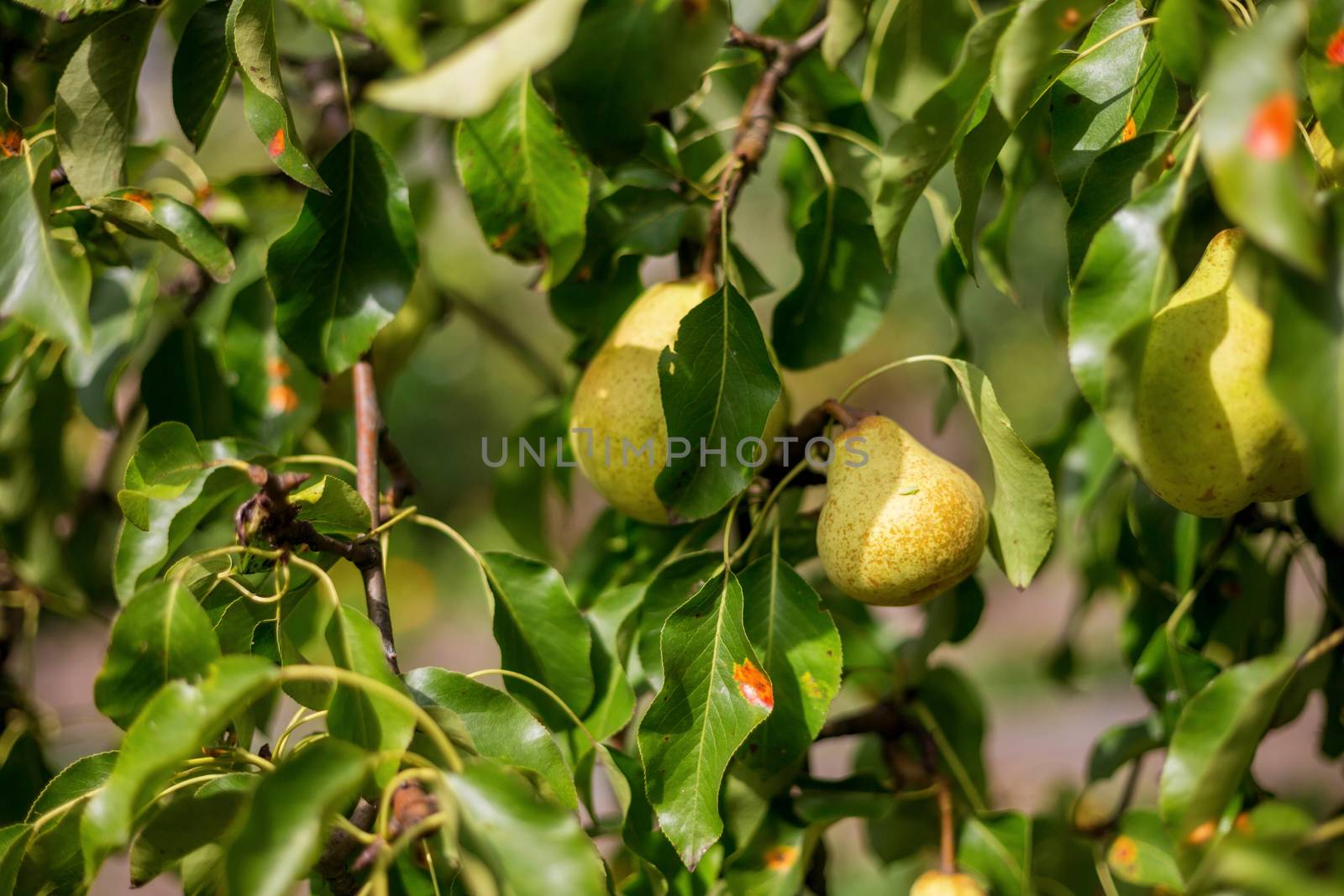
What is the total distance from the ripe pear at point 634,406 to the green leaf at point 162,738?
1.27 feet

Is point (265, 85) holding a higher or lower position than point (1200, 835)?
higher

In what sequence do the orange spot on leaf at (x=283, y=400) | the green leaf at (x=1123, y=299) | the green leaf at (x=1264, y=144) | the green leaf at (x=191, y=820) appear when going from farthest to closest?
1. the orange spot on leaf at (x=283, y=400)
2. the green leaf at (x=191, y=820)
3. the green leaf at (x=1123, y=299)
4. the green leaf at (x=1264, y=144)

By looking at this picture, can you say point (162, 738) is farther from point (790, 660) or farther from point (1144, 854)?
point (1144, 854)

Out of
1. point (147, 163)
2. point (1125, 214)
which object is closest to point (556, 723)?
point (1125, 214)

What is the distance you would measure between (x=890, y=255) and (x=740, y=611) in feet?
0.95

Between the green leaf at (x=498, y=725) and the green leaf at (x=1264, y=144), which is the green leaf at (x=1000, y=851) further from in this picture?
the green leaf at (x=1264, y=144)

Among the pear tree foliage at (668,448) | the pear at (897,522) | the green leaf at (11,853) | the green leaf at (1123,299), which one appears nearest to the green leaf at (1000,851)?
the pear tree foliage at (668,448)

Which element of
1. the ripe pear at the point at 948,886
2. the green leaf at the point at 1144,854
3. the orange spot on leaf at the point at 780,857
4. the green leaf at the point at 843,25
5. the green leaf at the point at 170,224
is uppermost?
the green leaf at the point at 843,25

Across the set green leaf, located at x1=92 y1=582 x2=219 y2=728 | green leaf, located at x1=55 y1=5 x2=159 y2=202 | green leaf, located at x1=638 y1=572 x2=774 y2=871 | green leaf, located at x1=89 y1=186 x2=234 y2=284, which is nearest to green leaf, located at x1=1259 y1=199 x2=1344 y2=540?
green leaf, located at x1=638 y1=572 x2=774 y2=871

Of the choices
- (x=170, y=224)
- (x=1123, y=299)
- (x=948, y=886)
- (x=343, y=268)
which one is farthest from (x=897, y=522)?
(x=170, y=224)

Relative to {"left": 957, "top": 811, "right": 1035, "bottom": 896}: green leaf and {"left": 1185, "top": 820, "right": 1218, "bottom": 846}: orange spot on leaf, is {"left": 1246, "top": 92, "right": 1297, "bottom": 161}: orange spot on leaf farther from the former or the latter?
{"left": 957, "top": 811, "right": 1035, "bottom": 896}: green leaf

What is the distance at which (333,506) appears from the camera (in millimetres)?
776

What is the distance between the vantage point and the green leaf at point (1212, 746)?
0.61 metres

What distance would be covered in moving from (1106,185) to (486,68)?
1.45ft
